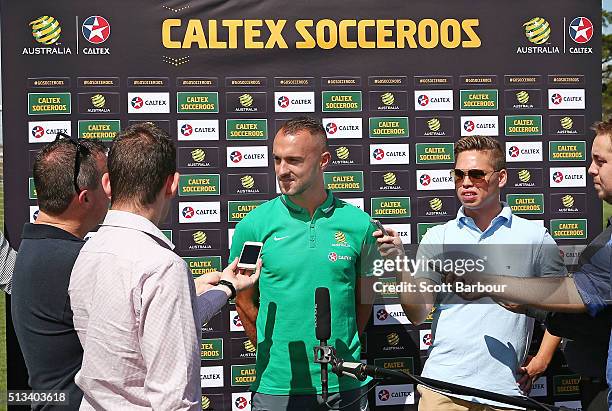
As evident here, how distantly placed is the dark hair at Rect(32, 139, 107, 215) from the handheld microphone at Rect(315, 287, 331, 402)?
902 millimetres

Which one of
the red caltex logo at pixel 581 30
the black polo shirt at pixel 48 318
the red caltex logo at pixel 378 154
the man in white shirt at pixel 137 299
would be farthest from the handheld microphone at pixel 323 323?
the red caltex logo at pixel 581 30

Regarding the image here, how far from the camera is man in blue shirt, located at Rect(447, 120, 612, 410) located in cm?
230

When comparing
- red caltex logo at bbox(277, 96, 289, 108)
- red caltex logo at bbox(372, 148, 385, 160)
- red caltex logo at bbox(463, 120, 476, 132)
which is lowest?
red caltex logo at bbox(372, 148, 385, 160)

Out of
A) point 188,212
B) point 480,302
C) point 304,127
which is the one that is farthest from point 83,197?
point 480,302

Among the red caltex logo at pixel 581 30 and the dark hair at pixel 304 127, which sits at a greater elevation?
the red caltex logo at pixel 581 30

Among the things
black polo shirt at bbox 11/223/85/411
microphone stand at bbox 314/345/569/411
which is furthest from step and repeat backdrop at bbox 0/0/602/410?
microphone stand at bbox 314/345/569/411

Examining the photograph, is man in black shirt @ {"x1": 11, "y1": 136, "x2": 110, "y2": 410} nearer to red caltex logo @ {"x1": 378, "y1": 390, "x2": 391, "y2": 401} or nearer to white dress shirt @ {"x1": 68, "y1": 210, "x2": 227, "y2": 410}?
white dress shirt @ {"x1": 68, "y1": 210, "x2": 227, "y2": 410}

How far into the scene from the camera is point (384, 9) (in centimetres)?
404

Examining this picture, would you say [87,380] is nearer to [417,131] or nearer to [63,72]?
[63,72]

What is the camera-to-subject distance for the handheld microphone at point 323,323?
7.56 feet

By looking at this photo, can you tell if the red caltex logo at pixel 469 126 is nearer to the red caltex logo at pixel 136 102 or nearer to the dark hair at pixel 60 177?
the red caltex logo at pixel 136 102

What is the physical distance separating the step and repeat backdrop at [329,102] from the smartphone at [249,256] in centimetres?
124

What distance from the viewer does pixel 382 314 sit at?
4.09 m

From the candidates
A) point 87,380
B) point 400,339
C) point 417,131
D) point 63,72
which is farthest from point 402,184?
point 87,380
